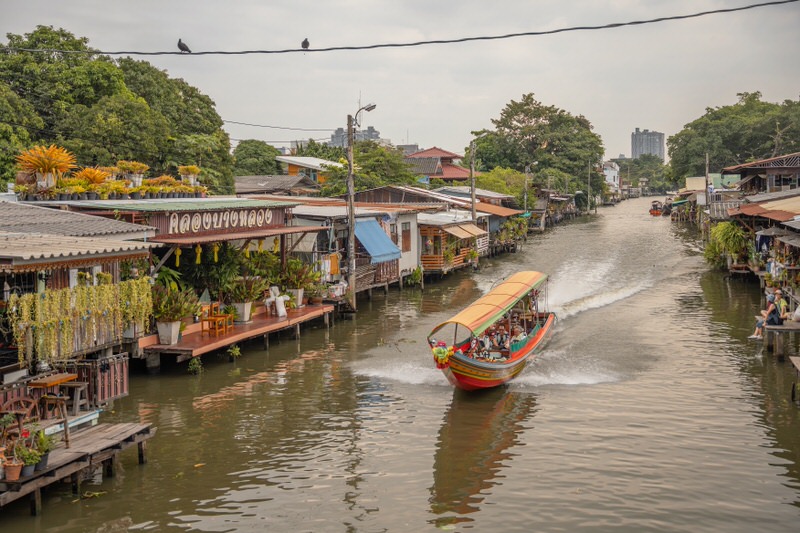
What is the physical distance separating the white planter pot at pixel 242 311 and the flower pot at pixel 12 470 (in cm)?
1403

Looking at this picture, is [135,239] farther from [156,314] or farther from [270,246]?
[270,246]

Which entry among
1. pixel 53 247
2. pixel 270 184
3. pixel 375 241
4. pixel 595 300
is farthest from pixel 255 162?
pixel 53 247

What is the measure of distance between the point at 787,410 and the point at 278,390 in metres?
12.8

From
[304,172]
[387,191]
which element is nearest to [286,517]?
[387,191]

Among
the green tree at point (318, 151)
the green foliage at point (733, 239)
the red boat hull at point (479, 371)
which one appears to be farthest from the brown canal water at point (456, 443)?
the green tree at point (318, 151)

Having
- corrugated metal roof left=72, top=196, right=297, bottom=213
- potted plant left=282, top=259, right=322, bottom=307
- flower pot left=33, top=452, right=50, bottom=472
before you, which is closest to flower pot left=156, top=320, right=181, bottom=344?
corrugated metal roof left=72, top=196, right=297, bottom=213

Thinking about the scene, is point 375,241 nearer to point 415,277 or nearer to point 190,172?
point 415,277

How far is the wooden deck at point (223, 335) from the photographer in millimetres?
22078

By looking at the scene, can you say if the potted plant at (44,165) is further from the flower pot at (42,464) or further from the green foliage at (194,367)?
the flower pot at (42,464)

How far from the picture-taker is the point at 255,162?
83125 millimetres

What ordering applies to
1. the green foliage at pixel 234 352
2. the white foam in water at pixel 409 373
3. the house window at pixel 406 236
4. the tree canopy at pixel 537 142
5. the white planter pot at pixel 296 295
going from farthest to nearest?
the tree canopy at pixel 537 142
the house window at pixel 406 236
the white planter pot at pixel 296 295
the green foliage at pixel 234 352
the white foam in water at pixel 409 373

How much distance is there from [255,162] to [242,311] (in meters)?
59.0

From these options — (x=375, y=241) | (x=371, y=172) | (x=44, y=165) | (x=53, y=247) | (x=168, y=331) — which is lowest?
(x=168, y=331)

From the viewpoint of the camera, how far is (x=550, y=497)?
567 inches
